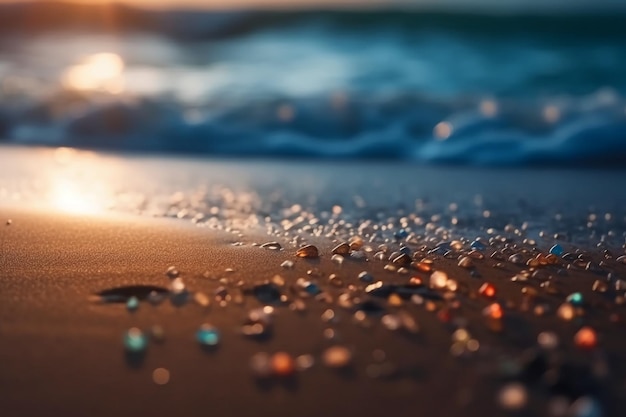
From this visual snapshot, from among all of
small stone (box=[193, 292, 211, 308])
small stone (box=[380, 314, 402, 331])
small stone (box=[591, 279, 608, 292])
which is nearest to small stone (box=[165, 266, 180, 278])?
small stone (box=[193, 292, 211, 308])

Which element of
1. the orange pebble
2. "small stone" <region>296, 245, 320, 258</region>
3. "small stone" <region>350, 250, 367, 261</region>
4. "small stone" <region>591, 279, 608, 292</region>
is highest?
"small stone" <region>296, 245, 320, 258</region>

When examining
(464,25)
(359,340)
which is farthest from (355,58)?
(359,340)

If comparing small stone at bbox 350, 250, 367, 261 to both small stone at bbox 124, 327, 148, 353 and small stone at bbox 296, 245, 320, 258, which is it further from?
small stone at bbox 124, 327, 148, 353

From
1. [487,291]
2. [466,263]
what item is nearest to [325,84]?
[466,263]

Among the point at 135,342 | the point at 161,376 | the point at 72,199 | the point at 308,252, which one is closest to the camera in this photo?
the point at 161,376

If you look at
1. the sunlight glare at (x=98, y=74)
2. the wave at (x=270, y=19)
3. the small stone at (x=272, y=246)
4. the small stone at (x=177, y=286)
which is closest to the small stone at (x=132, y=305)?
the small stone at (x=177, y=286)

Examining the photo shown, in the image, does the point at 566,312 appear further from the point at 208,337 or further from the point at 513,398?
the point at 208,337
